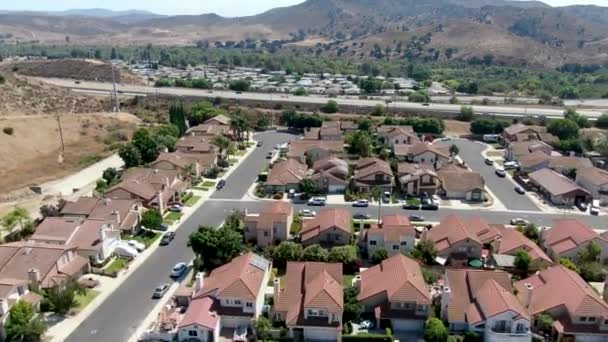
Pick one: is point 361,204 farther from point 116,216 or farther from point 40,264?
point 40,264

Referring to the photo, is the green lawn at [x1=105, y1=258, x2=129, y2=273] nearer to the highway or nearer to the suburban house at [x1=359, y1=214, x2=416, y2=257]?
the suburban house at [x1=359, y1=214, x2=416, y2=257]

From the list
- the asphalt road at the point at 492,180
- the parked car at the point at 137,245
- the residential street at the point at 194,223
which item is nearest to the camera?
the residential street at the point at 194,223

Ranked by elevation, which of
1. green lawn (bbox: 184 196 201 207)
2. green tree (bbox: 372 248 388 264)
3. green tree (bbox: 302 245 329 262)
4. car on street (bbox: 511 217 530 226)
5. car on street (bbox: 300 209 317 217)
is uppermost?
green tree (bbox: 302 245 329 262)

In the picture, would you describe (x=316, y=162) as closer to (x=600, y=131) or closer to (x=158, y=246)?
(x=158, y=246)

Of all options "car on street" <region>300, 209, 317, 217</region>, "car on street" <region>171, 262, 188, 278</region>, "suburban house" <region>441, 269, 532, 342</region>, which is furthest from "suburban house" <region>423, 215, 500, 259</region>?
"car on street" <region>171, 262, 188, 278</region>

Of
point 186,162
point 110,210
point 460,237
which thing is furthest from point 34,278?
point 460,237

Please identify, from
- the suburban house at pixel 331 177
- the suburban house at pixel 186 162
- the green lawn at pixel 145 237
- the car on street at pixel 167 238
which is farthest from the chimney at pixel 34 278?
the suburban house at pixel 331 177

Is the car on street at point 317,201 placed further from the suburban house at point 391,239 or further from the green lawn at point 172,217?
the green lawn at point 172,217
